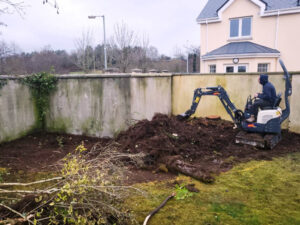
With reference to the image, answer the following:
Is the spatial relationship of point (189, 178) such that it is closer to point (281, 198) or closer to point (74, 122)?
point (281, 198)

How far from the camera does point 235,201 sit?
382 cm

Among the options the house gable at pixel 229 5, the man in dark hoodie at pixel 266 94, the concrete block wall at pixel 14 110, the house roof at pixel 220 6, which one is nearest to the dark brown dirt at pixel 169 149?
the concrete block wall at pixel 14 110

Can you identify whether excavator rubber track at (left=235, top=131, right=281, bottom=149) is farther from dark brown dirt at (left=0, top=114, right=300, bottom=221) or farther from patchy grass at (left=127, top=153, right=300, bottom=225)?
patchy grass at (left=127, top=153, right=300, bottom=225)

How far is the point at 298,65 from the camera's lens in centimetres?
1623

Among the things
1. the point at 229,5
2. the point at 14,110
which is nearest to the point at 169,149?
the point at 14,110

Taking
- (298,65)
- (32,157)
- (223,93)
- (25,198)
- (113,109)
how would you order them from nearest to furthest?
(25,198) → (32,157) → (223,93) → (113,109) → (298,65)

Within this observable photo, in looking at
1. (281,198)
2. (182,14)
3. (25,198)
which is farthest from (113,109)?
(182,14)

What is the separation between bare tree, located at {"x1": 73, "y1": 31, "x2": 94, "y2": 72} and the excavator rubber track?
57.7 ft

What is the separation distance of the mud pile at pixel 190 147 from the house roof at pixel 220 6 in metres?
13.3

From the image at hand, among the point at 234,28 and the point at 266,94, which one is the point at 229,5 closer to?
the point at 234,28

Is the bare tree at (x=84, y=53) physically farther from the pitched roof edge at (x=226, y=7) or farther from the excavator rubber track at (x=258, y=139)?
the excavator rubber track at (x=258, y=139)

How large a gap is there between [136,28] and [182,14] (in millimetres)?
8358

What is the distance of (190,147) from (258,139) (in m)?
1.97

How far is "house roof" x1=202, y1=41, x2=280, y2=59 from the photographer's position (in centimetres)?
1599
